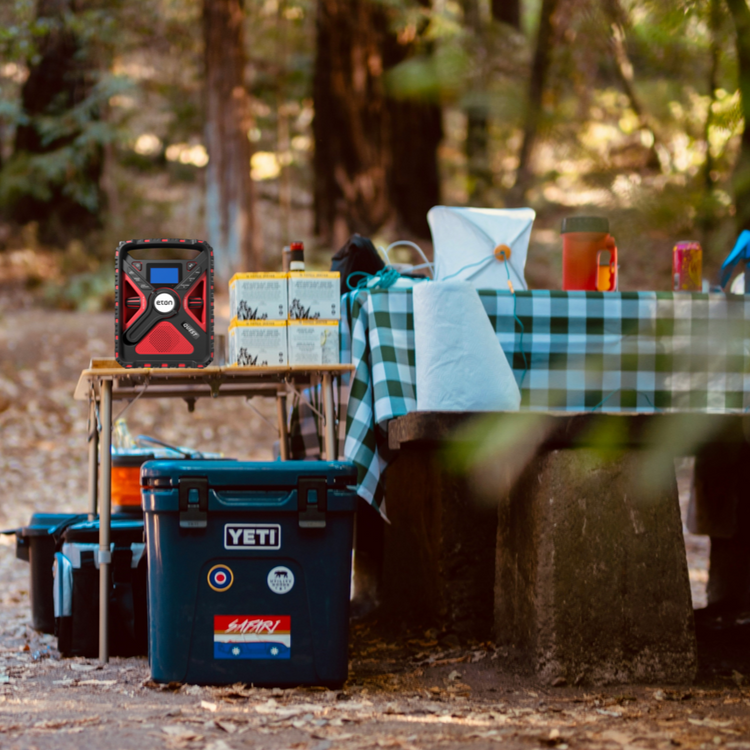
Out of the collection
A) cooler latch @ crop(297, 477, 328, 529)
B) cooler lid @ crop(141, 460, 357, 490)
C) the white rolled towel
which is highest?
the white rolled towel

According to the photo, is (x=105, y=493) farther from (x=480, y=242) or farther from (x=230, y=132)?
(x=230, y=132)

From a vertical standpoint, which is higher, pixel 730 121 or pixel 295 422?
pixel 730 121

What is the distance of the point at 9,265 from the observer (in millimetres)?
11031

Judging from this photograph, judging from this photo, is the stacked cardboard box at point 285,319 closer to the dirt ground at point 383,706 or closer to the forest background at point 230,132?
the dirt ground at point 383,706

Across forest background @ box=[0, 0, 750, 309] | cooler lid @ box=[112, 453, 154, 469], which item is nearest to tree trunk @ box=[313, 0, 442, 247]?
forest background @ box=[0, 0, 750, 309]

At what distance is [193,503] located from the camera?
2354mm

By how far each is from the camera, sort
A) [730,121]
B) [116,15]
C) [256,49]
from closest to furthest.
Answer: [730,121] → [116,15] → [256,49]

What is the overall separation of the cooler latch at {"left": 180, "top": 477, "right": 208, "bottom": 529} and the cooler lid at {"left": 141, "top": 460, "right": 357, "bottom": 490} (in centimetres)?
2

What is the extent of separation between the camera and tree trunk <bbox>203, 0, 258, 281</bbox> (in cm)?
995

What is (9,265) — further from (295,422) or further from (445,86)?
(445,86)

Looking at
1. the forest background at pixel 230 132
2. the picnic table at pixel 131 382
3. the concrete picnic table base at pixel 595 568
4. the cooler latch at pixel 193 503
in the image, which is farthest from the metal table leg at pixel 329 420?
the forest background at pixel 230 132

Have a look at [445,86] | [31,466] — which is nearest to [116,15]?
[31,466]

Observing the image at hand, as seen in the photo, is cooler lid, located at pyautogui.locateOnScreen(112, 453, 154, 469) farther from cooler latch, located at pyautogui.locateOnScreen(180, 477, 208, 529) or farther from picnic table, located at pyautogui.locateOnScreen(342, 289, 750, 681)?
cooler latch, located at pyautogui.locateOnScreen(180, 477, 208, 529)

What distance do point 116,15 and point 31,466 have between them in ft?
21.4
